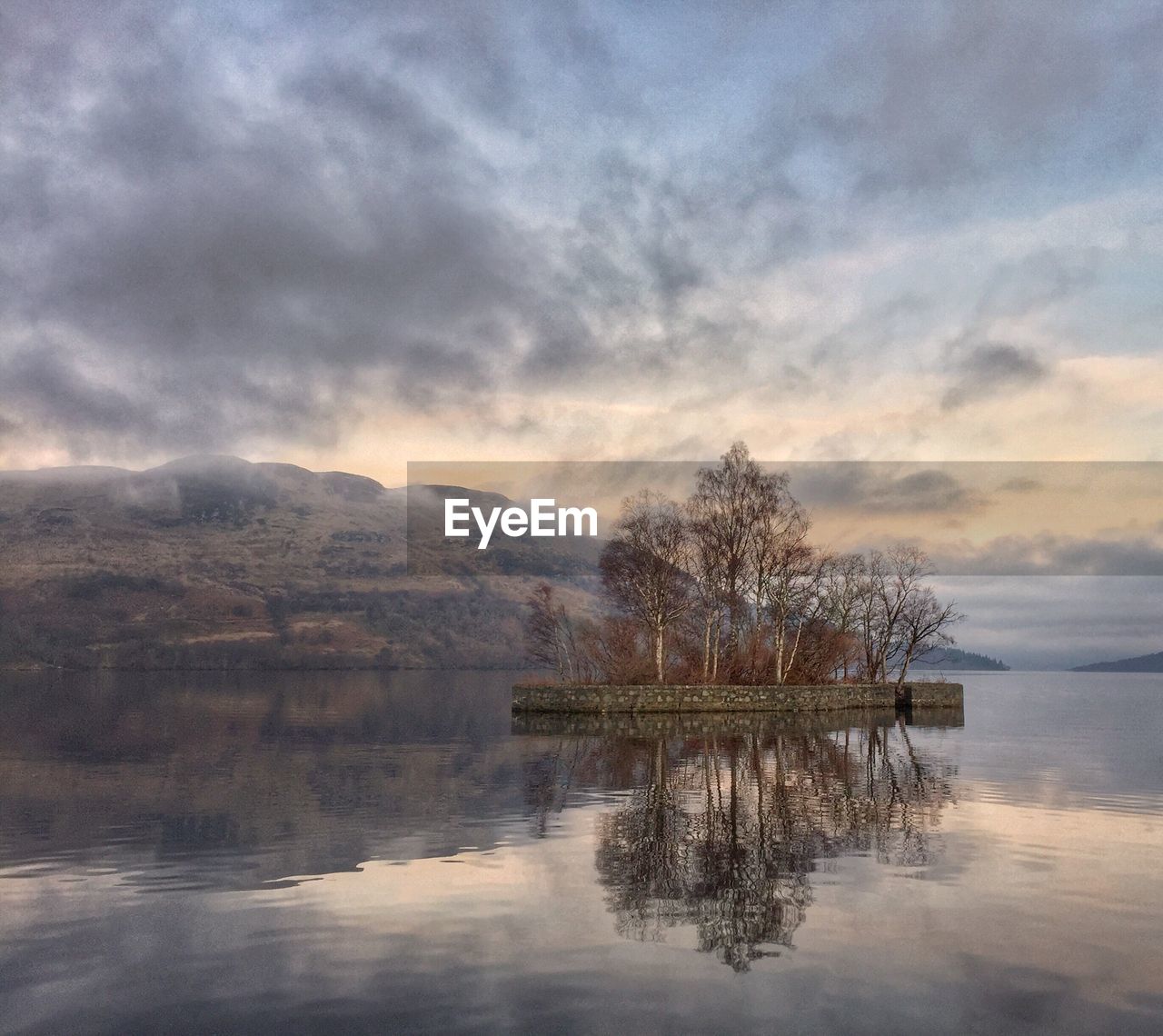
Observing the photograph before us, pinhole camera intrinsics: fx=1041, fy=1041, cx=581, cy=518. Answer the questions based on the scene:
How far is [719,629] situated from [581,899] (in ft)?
203

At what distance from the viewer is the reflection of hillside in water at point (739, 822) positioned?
45.2 feet

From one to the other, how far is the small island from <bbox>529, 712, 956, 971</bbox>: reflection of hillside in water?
24213mm

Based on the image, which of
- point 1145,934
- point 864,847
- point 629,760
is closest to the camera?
point 1145,934

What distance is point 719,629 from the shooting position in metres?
75.8

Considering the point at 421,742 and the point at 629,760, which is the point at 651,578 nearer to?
the point at 421,742

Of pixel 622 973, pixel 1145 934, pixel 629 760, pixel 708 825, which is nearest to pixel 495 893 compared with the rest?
pixel 622 973

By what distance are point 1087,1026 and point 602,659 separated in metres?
65.7

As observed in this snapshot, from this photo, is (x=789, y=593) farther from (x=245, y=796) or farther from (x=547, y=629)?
(x=245, y=796)

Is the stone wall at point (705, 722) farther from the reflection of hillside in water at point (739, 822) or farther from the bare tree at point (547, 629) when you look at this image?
the bare tree at point (547, 629)

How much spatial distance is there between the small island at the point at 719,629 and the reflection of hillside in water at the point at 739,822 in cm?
2421

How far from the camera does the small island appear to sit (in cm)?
6812

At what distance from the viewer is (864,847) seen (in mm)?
18906

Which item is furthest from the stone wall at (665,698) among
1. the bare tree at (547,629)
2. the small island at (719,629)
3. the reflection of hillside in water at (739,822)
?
the bare tree at (547,629)

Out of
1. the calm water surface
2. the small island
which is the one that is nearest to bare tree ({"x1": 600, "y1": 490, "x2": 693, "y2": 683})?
the small island
